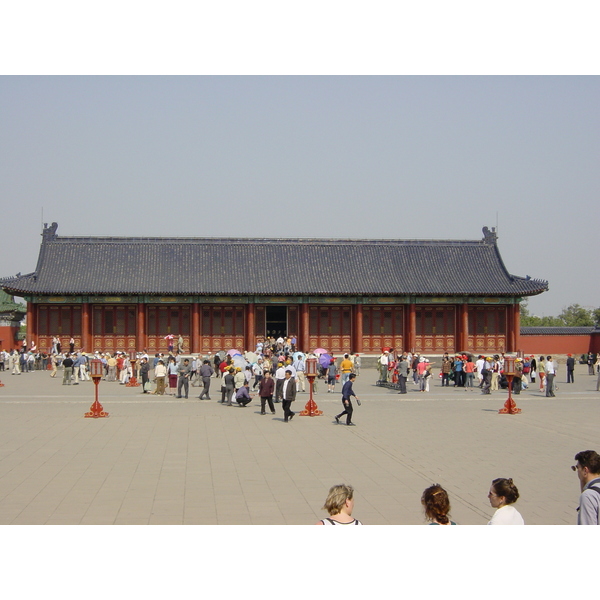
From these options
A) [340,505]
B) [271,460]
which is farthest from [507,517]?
[271,460]

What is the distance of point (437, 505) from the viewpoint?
242 inches

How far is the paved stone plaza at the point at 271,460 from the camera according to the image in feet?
33.3

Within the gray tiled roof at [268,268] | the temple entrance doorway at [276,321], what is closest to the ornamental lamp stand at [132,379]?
the gray tiled roof at [268,268]

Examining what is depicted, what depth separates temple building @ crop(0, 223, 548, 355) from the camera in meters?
48.8

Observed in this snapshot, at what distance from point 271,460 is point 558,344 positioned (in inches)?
1693


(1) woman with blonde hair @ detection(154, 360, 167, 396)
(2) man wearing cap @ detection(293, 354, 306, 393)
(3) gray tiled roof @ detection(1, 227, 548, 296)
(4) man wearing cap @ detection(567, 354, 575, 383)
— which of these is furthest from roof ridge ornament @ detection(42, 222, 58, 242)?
(4) man wearing cap @ detection(567, 354, 575, 383)

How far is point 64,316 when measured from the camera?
160 ft

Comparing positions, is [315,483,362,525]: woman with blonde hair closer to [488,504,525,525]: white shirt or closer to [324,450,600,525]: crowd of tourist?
[324,450,600,525]: crowd of tourist

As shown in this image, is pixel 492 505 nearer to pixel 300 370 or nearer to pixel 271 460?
pixel 271 460

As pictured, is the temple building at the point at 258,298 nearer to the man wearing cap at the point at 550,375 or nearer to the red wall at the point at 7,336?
the red wall at the point at 7,336

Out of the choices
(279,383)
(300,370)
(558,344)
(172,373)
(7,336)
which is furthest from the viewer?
(7,336)

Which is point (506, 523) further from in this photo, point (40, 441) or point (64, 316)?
point (64, 316)

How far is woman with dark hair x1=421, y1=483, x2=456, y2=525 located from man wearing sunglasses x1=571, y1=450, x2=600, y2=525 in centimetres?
117

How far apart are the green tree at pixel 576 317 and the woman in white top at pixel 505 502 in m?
82.5
